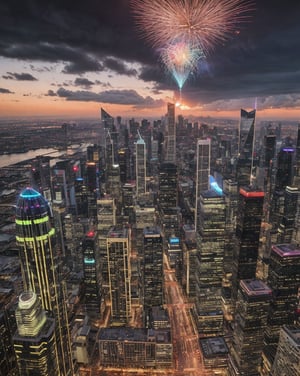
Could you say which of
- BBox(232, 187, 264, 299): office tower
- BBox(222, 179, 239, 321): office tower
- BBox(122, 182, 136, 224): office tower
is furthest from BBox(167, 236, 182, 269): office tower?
BBox(232, 187, 264, 299): office tower

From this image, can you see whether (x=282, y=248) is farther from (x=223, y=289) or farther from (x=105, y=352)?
(x=105, y=352)

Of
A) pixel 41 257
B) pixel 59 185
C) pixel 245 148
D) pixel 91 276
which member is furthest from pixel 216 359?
pixel 245 148

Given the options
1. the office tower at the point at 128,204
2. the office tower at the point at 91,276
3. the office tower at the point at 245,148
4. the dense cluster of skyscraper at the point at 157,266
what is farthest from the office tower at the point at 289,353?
the office tower at the point at 245,148

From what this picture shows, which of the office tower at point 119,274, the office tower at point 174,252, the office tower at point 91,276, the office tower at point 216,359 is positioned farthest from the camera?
the office tower at point 174,252

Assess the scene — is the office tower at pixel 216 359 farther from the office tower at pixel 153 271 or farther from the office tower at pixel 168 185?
the office tower at pixel 168 185

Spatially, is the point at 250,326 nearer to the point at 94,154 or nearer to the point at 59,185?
the point at 59,185

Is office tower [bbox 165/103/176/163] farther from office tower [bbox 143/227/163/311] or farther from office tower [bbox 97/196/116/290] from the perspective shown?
office tower [bbox 143/227/163/311]
